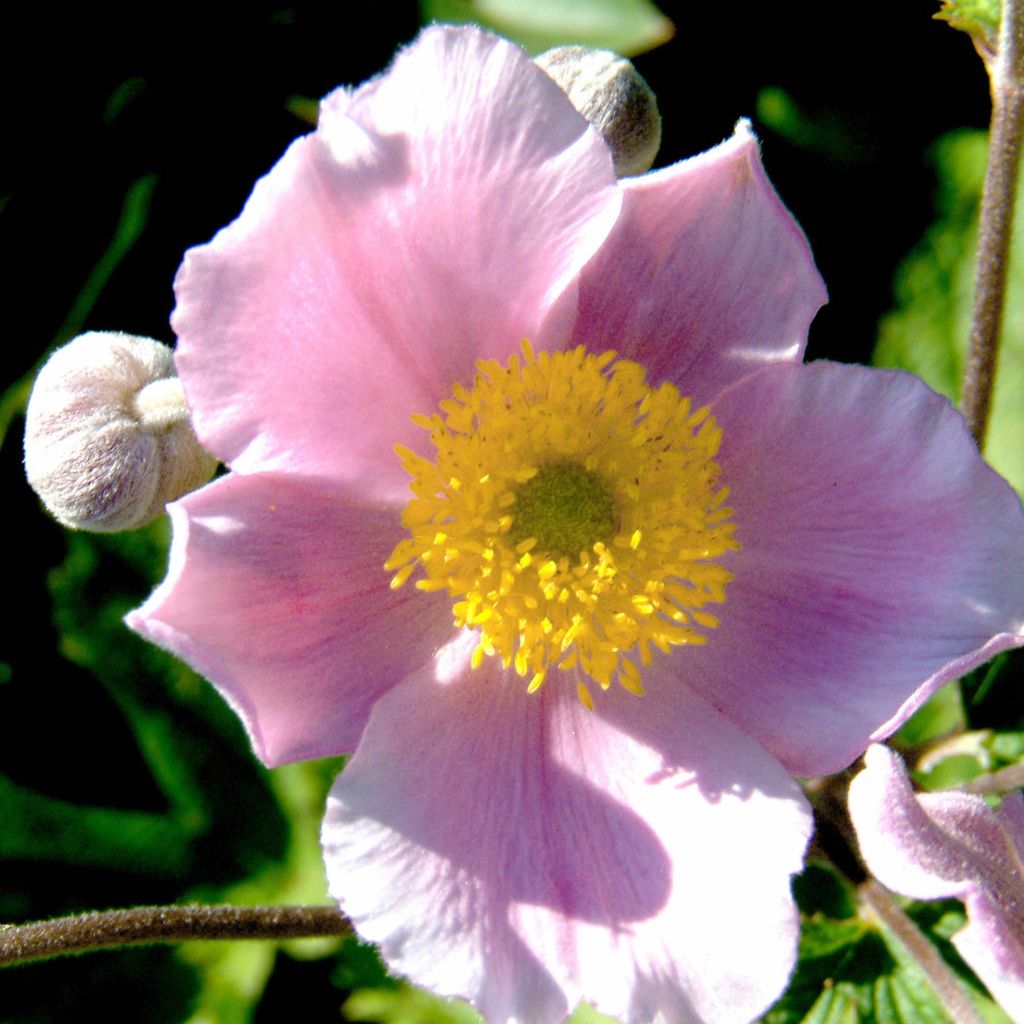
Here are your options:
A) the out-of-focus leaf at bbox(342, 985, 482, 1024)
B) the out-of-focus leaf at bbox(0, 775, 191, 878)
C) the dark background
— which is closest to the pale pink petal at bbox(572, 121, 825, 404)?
the dark background

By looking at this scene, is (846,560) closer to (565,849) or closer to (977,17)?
(565,849)

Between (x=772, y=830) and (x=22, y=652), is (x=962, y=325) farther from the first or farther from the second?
(x=22, y=652)

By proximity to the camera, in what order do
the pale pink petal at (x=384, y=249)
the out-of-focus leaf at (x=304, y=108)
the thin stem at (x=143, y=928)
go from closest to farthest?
the pale pink petal at (x=384, y=249) < the thin stem at (x=143, y=928) < the out-of-focus leaf at (x=304, y=108)

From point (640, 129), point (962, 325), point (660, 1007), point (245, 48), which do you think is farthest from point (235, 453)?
point (962, 325)

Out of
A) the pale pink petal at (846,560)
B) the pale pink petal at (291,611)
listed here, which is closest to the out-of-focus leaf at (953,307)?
the pale pink petal at (846,560)

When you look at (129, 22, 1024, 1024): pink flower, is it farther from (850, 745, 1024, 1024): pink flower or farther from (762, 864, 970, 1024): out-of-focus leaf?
(762, 864, 970, 1024): out-of-focus leaf

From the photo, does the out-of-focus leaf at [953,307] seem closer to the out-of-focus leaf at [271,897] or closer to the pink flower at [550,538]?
the pink flower at [550,538]
